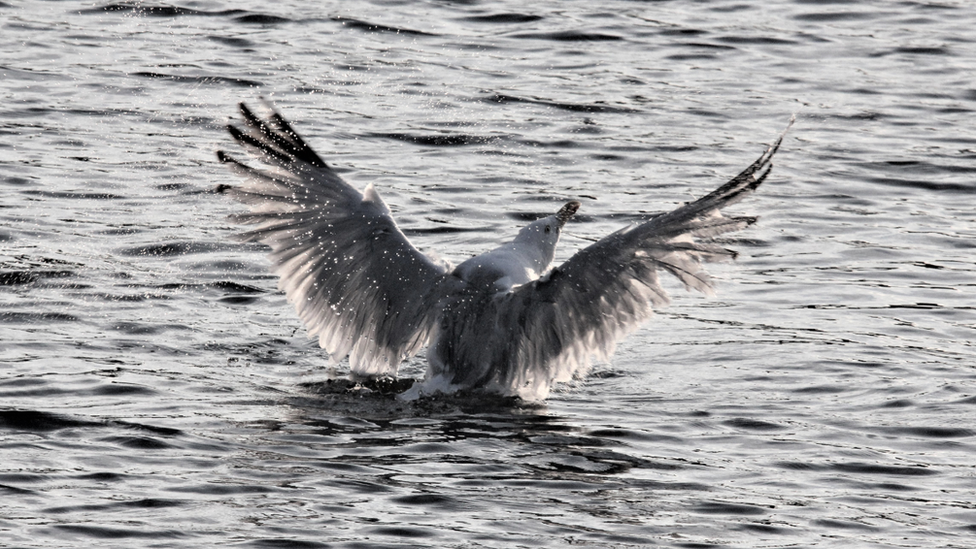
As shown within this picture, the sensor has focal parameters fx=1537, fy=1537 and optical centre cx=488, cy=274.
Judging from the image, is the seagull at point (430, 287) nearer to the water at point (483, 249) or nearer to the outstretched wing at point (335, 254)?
the outstretched wing at point (335, 254)

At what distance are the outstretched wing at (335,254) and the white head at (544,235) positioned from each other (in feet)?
2.38

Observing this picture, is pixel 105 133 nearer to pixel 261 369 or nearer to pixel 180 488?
pixel 261 369

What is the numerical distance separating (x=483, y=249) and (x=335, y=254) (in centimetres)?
218

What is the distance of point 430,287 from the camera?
8062 millimetres

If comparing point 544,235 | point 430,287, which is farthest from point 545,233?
point 430,287

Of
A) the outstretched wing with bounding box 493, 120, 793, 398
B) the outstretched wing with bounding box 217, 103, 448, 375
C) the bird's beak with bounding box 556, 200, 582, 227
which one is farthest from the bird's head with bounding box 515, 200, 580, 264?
the outstretched wing with bounding box 493, 120, 793, 398

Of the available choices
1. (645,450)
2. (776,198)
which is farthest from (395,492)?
(776,198)

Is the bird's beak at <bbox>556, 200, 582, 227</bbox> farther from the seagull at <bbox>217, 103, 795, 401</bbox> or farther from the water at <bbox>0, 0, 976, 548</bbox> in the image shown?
the water at <bbox>0, 0, 976, 548</bbox>

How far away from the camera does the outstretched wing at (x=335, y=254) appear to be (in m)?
8.09

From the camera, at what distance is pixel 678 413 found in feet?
24.8

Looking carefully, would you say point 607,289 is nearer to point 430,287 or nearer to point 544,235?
point 430,287

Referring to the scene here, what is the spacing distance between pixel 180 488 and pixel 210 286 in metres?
3.41

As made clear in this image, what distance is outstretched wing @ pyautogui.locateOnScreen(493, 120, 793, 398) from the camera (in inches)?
284

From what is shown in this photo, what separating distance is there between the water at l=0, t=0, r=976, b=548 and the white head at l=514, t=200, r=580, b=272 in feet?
2.34
